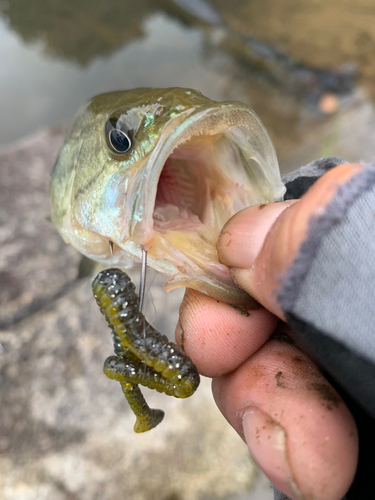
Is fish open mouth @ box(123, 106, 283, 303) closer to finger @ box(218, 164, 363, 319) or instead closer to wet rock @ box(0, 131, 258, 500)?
finger @ box(218, 164, 363, 319)

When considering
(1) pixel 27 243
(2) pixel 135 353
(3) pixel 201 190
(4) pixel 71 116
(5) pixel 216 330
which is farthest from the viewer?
(4) pixel 71 116

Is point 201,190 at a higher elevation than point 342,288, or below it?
below

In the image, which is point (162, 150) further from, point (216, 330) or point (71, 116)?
point (71, 116)

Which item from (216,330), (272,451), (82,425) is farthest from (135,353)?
(82,425)

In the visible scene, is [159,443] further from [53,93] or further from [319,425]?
[53,93]

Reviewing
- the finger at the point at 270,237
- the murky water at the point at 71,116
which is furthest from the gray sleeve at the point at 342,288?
the murky water at the point at 71,116

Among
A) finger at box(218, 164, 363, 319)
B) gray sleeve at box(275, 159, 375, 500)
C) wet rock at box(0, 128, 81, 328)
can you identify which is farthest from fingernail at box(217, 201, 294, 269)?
wet rock at box(0, 128, 81, 328)

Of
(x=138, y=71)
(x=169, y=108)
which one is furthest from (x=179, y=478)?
(x=138, y=71)
